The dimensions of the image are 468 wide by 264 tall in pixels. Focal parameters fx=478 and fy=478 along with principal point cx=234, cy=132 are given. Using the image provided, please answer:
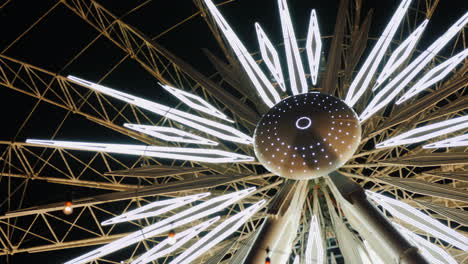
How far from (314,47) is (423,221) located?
20.3ft

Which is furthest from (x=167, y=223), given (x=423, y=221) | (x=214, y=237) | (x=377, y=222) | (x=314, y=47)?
(x=314, y=47)

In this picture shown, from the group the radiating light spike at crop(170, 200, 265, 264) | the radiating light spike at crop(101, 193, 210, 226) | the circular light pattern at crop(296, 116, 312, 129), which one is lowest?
the radiating light spike at crop(170, 200, 265, 264)

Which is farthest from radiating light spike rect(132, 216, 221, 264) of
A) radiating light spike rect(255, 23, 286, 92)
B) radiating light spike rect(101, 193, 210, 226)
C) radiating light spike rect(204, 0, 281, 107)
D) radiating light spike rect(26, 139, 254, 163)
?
radiating light spike rect(255, 23, 286, 92)

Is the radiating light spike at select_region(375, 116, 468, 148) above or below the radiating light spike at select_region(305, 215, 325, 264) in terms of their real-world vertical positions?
above

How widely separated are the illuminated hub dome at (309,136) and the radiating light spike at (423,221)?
60.1 inches

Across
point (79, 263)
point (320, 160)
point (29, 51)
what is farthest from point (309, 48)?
point (29, 51)

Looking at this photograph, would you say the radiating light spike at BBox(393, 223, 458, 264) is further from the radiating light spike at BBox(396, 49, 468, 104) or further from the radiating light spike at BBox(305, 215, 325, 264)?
the radiating light spike at BBox(396, 49, 468, 104)

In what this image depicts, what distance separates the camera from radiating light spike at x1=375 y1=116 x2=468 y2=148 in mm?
11445

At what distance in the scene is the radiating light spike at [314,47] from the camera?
537 inches

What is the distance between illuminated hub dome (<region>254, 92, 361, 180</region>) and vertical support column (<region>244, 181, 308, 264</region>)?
0.79 metres

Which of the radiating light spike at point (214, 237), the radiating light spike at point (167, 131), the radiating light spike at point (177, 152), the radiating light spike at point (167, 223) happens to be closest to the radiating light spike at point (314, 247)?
the radiating light spike at point (214, 237)

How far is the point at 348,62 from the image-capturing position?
A: 1448cm

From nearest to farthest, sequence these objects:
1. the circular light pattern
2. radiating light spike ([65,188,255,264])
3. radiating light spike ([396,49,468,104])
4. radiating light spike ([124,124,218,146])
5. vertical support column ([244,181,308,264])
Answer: vertical support column ([244,181,308,264]) < the circular light pattern < radiating light spike ([65,188,255,264]) < radiating light spike ([396,49,468,104]) < radiating light spike ([124,124,218,146])

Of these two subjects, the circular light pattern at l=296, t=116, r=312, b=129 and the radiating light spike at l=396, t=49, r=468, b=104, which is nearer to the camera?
the circular light pattern at l=296, t=116, r=312, b=129
